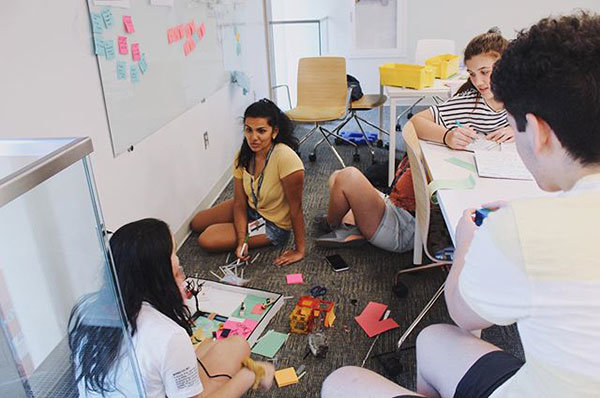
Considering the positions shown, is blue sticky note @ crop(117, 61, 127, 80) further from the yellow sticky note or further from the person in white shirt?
the person in white shirt

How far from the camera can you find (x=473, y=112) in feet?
7.42

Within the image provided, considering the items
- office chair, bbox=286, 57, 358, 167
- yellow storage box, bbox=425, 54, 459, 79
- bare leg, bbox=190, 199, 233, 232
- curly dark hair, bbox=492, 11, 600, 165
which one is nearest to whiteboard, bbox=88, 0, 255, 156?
bare leg, bbox=190, 199, 233, 232

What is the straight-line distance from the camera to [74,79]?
1.97m

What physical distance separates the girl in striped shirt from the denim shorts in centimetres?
96

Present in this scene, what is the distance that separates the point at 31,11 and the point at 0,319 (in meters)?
1.30

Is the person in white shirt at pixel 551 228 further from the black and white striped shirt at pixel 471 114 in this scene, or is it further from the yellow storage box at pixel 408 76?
the yellow storage box at pixel 408 76

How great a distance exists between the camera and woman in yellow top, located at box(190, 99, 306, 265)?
8.54 feet

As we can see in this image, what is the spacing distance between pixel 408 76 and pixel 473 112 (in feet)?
4.25

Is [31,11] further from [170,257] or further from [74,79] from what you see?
[170,257]

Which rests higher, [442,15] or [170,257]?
[442,15]

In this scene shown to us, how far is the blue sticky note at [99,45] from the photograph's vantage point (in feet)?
6.82

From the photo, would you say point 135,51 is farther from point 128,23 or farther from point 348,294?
point 348,294

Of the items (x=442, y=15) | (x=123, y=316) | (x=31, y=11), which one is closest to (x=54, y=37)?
(x=31, y=11)

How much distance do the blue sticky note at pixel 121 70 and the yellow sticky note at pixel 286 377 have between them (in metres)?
1.44
